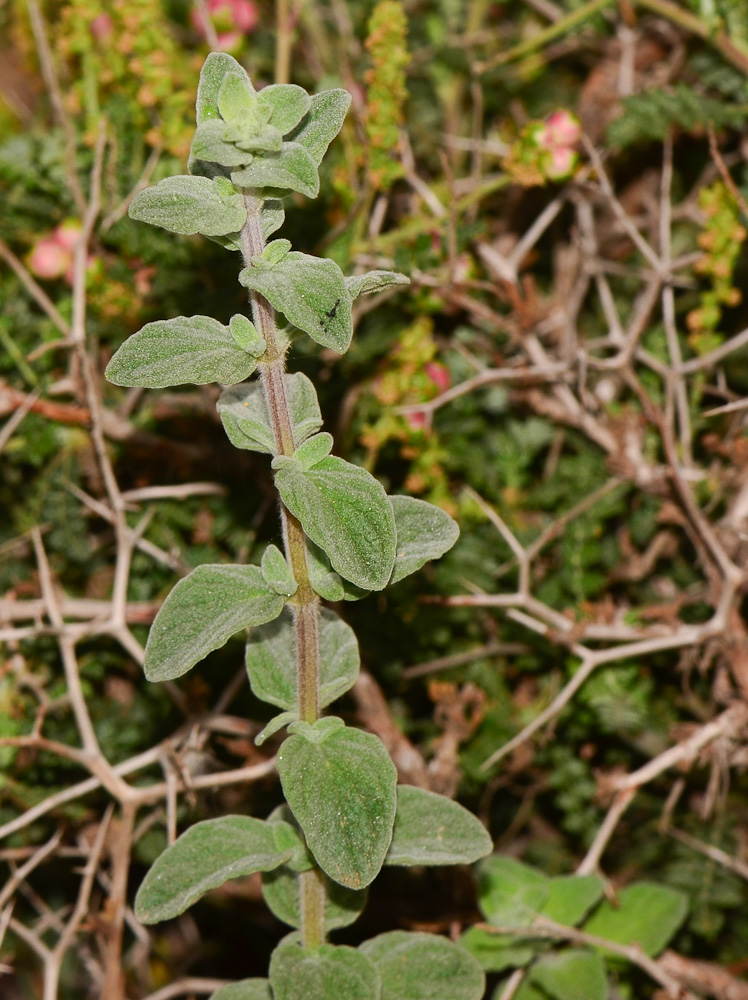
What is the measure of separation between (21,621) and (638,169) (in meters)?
1.70

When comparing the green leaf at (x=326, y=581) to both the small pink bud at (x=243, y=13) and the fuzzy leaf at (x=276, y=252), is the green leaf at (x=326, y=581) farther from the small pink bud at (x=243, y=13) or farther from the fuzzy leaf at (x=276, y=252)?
the small pink bud at (x=243, y=13)

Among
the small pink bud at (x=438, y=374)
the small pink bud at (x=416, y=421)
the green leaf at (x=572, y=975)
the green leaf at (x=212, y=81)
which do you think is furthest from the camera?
the small pink bud at (x=438, y=374)

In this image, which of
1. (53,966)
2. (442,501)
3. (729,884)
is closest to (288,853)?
(53,966)

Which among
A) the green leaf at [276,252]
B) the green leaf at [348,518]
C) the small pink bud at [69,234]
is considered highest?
the green leaf at [276,252]

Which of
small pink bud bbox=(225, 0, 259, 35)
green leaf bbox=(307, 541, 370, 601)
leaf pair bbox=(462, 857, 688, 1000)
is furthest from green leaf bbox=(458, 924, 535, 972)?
small pink bud bbox=(225, 0, 259, 35)

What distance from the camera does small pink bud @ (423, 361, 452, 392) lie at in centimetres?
196

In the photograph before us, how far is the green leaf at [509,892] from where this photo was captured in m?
1.64

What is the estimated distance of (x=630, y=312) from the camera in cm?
221

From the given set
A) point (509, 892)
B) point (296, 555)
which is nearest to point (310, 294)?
point (296, 555)

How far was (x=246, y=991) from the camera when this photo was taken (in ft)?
4.38

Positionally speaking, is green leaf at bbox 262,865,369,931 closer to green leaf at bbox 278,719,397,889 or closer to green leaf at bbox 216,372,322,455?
green leaf at bbox 278,719,397,889

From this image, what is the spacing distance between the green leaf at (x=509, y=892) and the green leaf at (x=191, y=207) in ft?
3.83

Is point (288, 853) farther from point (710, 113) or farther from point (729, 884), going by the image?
point (710, 113)

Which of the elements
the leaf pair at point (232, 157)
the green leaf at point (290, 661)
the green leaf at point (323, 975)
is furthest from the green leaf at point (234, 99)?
the green leaf at point (323, 975)
